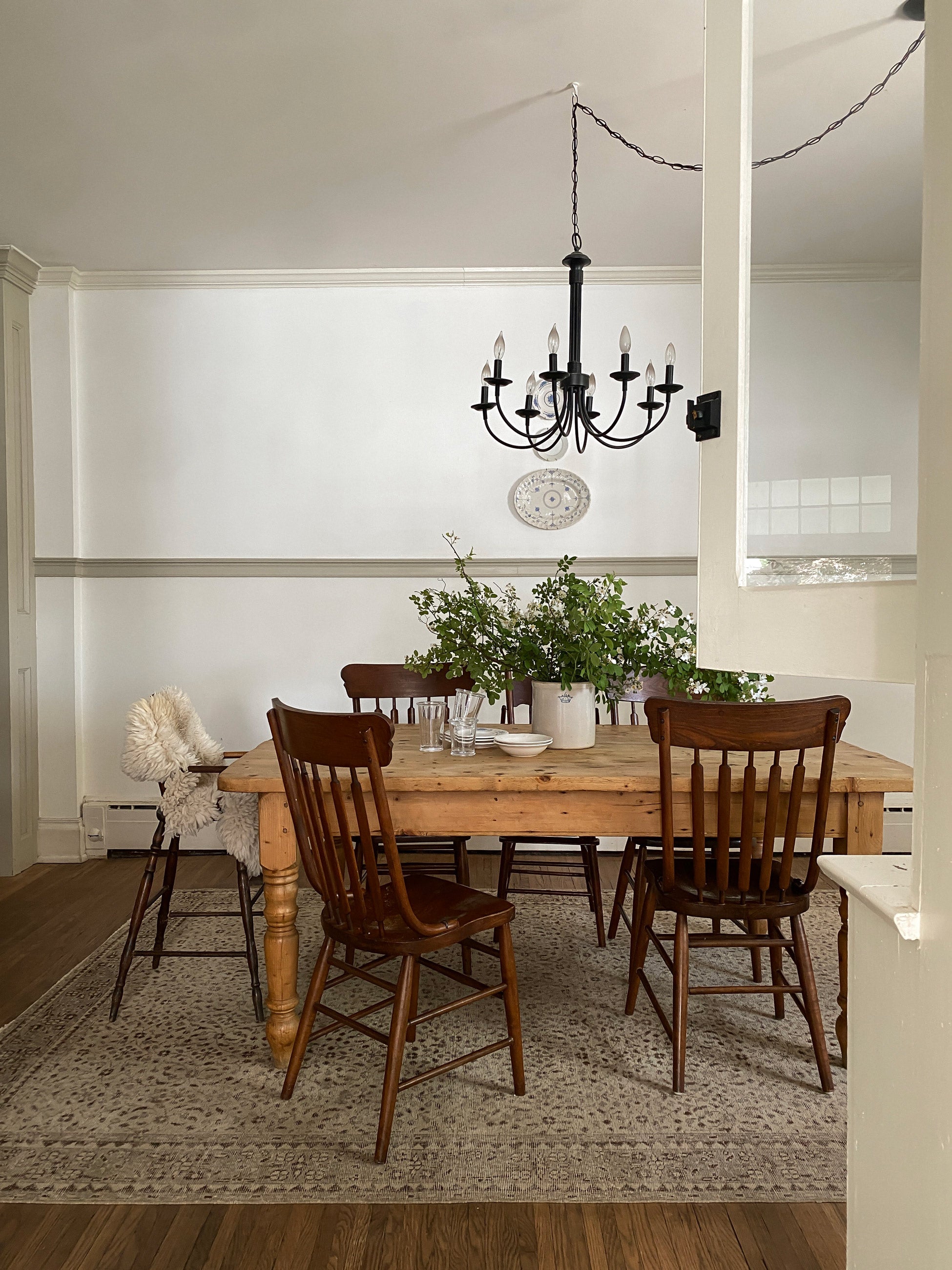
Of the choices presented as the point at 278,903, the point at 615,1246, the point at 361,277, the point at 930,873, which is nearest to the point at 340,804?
the point at 278,903

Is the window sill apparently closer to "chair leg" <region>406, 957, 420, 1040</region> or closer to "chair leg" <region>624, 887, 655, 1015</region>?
"chair leg" <region>406, 957, 420, 1040</region>

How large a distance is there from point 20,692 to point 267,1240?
3071 mm

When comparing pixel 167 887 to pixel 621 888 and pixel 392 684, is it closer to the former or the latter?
pixel 392 684

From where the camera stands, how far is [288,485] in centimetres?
421

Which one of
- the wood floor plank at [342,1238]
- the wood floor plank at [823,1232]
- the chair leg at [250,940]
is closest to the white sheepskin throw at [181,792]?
the chair leg at [250,940]

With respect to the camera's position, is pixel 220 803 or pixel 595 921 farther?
pixel 595 921

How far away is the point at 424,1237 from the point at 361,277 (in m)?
3.84

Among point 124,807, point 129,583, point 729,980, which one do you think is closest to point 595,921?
point 729,980

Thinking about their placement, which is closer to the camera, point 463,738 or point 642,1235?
point 642,1235

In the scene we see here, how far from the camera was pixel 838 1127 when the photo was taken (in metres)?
1.99

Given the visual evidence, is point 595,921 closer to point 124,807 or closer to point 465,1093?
point 465,1093

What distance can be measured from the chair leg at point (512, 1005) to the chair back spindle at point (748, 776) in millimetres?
447

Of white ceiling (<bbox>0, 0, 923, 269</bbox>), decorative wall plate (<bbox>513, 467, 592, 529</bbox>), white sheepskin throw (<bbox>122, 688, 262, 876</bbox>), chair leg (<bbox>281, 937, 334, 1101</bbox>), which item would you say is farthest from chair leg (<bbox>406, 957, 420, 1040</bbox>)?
decorative wall plate (<bbox>513, 467, 592, 529</bbox>)

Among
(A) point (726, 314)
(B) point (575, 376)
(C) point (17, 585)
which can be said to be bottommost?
(C) point (17, 585)
